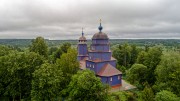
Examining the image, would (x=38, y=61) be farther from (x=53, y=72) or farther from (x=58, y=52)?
(x=58, y=52)

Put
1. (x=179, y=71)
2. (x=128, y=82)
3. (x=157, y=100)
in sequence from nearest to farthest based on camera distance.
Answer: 1. (x=157, y=100)
2. (x=179, y=71)
3. (x=128, y=82)

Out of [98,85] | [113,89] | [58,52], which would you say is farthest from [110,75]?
[58,52]

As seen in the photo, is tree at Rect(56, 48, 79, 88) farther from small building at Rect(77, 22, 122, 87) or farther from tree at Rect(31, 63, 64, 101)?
tree at Rect(31, 63, 64, 101)

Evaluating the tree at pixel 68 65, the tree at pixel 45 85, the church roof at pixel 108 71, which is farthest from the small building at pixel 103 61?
the tree at pixel 45 85

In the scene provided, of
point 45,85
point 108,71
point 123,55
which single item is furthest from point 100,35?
point 123,55

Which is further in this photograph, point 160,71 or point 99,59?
point 99,59

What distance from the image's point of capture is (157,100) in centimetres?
2325

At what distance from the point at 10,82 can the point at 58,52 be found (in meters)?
29.4

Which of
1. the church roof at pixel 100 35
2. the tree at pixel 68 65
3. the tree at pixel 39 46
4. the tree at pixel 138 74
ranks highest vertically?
the church roof at pixel 100 35

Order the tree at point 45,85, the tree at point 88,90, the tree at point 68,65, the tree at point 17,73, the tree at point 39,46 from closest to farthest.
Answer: the tree at point 88,90 < the tree at point 45,85 < the tree at point 17,73 < the tree at point 68,65 < the tree at point 39,46

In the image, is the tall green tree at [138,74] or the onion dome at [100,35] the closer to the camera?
the tall green tree at [138,74]

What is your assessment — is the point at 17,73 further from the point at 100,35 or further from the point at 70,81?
the point at 100,35

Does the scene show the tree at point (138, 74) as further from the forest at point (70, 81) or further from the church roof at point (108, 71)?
the church roof at point (108, 71)

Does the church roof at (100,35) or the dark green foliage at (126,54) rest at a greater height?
the church roof at (100,35)
